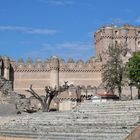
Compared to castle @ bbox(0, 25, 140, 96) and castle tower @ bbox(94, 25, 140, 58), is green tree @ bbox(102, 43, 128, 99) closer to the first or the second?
castle @ bbox(0, 25, 140, 96)

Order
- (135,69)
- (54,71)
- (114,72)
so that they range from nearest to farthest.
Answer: (135,69) < (114,72) < (54,71)

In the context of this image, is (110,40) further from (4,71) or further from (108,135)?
(108,135)

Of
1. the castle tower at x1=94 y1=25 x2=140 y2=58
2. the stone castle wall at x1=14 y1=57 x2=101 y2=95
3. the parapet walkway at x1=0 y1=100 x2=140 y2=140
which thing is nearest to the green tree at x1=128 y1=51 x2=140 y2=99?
the parapet walkway at x1=0 y1=100 x2=140 y2=140

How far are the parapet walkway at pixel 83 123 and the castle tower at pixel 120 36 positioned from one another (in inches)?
2025

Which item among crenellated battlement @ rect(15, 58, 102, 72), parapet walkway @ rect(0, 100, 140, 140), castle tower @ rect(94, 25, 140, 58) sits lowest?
parapet walkway @ rect(0, 100, 140, 140)

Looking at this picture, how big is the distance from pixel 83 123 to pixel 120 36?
58154 mm

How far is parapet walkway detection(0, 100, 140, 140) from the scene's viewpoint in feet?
69.4

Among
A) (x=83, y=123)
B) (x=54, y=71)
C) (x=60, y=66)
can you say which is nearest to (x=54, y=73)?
(x=54, y=71)

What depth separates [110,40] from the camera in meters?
80.1

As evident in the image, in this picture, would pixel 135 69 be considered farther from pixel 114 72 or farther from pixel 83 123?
pixel 83 123

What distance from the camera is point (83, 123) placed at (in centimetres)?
2359

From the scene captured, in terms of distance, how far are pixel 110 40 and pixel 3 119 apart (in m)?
50.6

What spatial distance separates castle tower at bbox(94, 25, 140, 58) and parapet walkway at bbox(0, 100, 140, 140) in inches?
2025

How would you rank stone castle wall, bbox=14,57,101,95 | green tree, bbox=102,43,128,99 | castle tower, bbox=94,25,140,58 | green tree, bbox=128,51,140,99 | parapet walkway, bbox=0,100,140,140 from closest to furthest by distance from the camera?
1. parapet walkway, bbox=0,100,140,140
2. green tree, bbox=128,51,140,99
3. green tree, bbox=102,43,128,99
4. stone castle wall, bbox=14,57,101,95
5. castle tower, bbox=94,25,140,58
